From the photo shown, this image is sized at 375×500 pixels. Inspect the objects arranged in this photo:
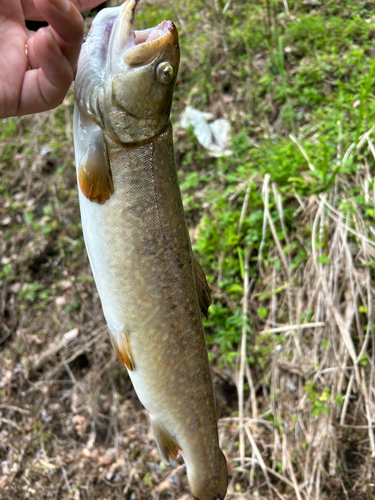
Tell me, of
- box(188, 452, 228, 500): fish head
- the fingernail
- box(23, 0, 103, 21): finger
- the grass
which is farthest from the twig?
the fingernail

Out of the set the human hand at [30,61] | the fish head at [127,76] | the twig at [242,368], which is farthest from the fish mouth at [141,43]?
the twig at [242,368]

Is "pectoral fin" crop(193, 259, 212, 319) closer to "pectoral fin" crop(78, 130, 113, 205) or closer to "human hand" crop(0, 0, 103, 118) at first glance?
"pectoral fin" crop(78, 130, 113, 205)

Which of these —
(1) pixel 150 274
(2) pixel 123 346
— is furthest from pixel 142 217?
(2) pixel 123 346

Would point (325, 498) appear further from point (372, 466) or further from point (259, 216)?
point (259, 216)

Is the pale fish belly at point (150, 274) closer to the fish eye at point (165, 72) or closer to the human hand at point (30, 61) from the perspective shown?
the fish eye at point (165, 72)

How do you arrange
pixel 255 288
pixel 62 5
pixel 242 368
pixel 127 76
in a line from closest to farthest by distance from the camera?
pixel 62 5, pixel 127 76, pixel 242 368, pixel 255 288

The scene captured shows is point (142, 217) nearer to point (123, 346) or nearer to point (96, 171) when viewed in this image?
point (96, 171)

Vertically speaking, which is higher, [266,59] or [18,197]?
[266,59]

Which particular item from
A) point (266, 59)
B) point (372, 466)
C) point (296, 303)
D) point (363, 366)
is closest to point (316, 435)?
point (372, 466)
